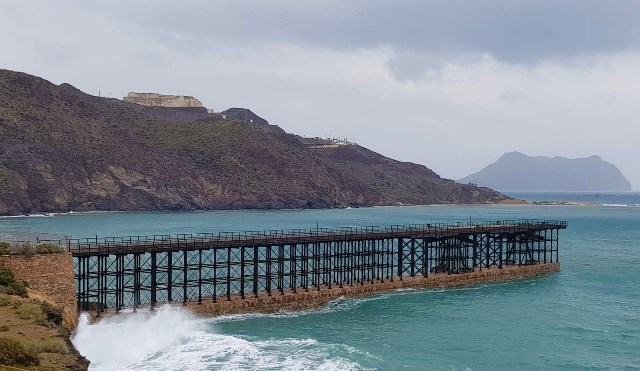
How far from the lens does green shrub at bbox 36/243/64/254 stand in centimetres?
4306

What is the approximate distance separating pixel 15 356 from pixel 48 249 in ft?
67.4

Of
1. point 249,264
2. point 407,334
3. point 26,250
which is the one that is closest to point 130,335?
point 26,250

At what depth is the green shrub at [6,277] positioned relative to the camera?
39.2 metres

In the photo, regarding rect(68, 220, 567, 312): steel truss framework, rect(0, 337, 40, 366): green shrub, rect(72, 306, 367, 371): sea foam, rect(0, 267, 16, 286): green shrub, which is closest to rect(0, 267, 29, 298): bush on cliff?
rect(0, 267, 16, 286): green shrub

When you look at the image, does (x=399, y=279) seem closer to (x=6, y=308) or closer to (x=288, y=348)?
(x=288, y=348)

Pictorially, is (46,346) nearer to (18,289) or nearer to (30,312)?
(30,312)

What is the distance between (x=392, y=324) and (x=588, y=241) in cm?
8639

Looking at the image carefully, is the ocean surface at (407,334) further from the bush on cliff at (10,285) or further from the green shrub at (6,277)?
the green shrub at (6,277)

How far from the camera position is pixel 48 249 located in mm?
43469

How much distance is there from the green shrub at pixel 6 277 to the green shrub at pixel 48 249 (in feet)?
8.37

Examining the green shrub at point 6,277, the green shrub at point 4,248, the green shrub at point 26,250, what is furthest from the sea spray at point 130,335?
the green shrub at point 4,248

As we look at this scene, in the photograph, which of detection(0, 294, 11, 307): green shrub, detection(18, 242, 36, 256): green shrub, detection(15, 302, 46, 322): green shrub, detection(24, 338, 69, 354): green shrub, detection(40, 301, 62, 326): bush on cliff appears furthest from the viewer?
detection(18, 242, 36, 256): green shrub

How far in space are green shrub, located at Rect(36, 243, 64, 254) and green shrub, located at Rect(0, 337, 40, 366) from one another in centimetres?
1935

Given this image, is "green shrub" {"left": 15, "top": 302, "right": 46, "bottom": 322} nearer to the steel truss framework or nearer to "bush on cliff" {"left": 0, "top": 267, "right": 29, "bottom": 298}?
"bush on cliff" {"left": 0, "top": 267, "right": 29, "bottom": 298}
